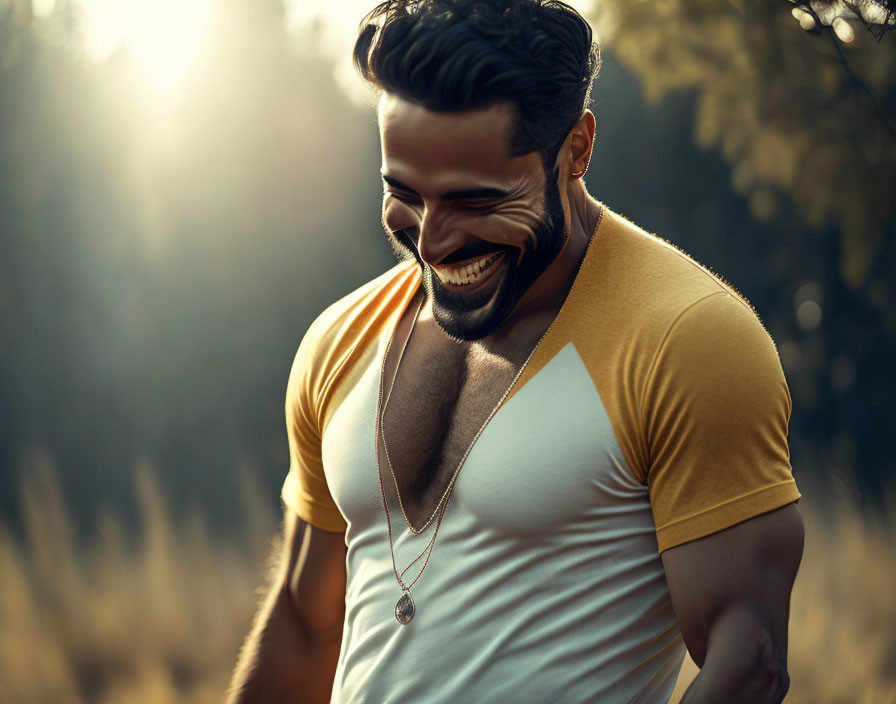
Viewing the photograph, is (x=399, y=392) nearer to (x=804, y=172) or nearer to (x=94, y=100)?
(x=804, y=172)

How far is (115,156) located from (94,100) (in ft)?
1.15

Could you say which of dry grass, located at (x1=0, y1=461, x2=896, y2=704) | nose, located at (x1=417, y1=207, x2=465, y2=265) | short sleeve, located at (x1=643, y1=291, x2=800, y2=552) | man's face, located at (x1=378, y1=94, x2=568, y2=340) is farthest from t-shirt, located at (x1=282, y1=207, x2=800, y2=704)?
dry grass, located at (x1=0, y1=461, x2=896, y2=704)

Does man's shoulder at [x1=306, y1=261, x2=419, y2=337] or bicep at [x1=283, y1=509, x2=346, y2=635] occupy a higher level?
man's shoulder at [x1=306, y1=261, x2=419, y2=337]

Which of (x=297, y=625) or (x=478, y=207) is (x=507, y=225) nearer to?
(x=478, y=207)

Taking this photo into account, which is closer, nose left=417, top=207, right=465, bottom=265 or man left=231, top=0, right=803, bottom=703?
man left=231, top=0, right=803, bottom=703

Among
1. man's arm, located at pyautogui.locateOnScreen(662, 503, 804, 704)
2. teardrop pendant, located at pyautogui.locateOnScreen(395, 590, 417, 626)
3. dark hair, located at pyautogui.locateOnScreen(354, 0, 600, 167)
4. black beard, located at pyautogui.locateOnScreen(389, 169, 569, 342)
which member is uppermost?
dark hair, located at pyautogui.locateOnScreen(354, 0, 600, 167)

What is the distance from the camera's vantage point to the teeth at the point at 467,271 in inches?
75.4

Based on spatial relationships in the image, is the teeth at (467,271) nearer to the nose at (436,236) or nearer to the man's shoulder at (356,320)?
the nose at (436,236)

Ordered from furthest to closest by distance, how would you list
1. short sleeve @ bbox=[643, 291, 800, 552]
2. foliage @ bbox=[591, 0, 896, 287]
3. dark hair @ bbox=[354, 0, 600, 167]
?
1. foliage @ bbox=[591, 0, 896, 287]
2. dark hair @ bbox=[354, 0, 600, 167]
3. short sleeve @ bbox=[643, 291, 800, 552]

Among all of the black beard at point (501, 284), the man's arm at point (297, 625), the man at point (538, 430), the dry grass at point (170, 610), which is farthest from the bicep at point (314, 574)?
the dry grass at point (170, 610)

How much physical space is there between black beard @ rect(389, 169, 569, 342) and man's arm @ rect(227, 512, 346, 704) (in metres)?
0.59

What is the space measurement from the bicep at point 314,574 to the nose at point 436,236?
71 cm

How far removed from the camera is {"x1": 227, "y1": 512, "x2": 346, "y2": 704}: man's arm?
232 centimetres

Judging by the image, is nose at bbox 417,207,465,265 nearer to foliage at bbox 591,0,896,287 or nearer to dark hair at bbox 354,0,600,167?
dark hair at bbox 354,0,600,167
